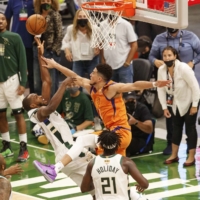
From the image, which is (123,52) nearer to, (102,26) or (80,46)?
(80,46)

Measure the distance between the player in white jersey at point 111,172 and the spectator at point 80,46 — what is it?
4.99m

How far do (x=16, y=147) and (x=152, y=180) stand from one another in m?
2.91

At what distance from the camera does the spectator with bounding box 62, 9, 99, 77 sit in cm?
1269

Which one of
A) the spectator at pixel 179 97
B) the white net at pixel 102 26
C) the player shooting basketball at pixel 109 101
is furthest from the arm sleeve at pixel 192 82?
the player shooting basketball at pixel 109 101

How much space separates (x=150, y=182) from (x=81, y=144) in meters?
1.92

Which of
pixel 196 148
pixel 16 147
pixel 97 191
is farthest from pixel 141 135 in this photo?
pixel 97 191

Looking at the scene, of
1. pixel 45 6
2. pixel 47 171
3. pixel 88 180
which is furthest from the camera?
pixel 45 6

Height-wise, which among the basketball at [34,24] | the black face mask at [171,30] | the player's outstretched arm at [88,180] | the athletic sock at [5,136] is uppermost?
the basketball at [34,24]

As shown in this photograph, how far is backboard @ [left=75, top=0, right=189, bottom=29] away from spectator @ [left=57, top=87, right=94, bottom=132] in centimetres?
348

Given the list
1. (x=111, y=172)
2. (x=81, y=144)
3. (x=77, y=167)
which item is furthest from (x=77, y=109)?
(x=111, y=172)

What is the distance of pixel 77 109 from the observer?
12391 millimetres

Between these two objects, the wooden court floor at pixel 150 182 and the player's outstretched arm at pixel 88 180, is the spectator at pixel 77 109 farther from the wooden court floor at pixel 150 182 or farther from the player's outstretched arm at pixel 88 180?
the player's outstretched arm at pixel 88 180

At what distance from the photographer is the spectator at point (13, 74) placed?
450 inches

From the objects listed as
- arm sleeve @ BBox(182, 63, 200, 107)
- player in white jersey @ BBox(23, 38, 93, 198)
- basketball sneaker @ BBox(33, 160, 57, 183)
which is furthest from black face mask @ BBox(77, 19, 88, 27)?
basketball sneaker @ BBox(33, 160, 57, 183)
